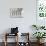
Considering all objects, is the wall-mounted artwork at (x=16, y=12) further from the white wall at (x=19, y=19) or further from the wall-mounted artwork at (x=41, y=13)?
the wall-mounted artwork at (x=41, y=13)

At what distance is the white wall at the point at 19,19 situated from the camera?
586 centimetres

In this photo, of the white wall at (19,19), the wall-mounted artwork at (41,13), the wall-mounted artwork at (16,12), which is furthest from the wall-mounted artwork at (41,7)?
the wall-mounted artwork at (16,12)

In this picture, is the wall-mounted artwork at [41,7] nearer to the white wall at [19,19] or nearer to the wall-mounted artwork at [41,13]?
the wall-mounted artwork at [41,13]

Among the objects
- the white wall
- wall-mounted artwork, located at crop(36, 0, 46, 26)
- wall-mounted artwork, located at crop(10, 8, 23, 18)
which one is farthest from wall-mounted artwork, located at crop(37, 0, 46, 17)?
wall-mounted artwork, located at crop(10, 8, 23, 18)

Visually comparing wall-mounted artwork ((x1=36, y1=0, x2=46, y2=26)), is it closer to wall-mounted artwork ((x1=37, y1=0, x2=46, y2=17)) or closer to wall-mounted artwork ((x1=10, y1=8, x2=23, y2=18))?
wall-mounted artwork ((x1=37, y1=0, x2=46, y2=17))

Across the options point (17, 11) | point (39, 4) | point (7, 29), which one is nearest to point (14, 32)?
point (7, 29)

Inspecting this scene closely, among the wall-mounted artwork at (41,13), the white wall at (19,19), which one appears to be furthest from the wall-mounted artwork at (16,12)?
the wall-mounted artwork at (41,13)

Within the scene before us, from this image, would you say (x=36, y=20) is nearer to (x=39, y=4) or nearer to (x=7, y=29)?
(x=39, y=4)

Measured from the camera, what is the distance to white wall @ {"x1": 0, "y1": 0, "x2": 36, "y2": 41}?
19.2ft

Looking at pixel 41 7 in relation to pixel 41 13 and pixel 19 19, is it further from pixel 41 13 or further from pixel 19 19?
pixel 19 19

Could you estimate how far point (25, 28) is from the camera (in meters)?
5.94

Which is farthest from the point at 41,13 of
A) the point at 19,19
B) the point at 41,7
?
the point at 19,19

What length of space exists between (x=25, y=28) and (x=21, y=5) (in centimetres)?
91

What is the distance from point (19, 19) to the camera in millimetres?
5918
